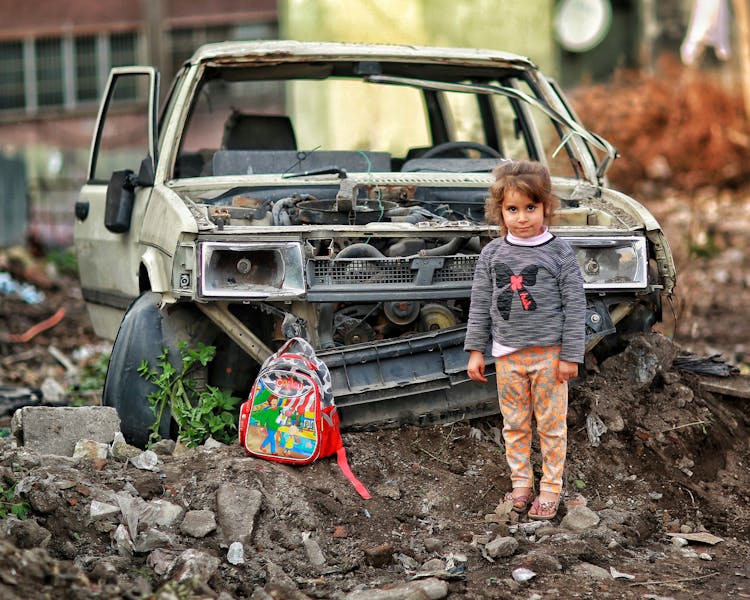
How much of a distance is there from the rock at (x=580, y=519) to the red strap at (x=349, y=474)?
76 centimetres

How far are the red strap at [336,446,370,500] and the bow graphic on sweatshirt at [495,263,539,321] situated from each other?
0.86 m

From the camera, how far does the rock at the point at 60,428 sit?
462cm

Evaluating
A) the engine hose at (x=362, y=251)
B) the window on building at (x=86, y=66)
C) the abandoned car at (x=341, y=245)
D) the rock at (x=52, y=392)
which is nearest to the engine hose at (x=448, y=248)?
the abandoned car at (x=341, y=245)

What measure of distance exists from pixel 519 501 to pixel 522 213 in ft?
3.67

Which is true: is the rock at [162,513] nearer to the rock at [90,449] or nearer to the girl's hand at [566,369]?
the rock at [90,449]

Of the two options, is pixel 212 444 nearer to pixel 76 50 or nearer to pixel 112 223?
pixel 112 223

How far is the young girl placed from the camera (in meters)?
4.12

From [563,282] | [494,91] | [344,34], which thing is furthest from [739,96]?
[563,282]

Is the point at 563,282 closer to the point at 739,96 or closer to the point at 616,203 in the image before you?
the point at 616,203

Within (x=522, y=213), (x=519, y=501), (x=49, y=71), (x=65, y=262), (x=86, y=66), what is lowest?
(x=65, y=262)

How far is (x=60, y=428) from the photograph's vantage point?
464cm

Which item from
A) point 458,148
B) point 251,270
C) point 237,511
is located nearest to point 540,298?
point 251,270

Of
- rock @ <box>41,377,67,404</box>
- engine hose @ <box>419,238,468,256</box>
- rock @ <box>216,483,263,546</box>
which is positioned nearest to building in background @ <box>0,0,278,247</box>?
rock @ <box>41,377,67,404</box>

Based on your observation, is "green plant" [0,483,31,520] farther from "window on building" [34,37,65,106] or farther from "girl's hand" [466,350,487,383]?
"window on building" [34,37,65,106]
